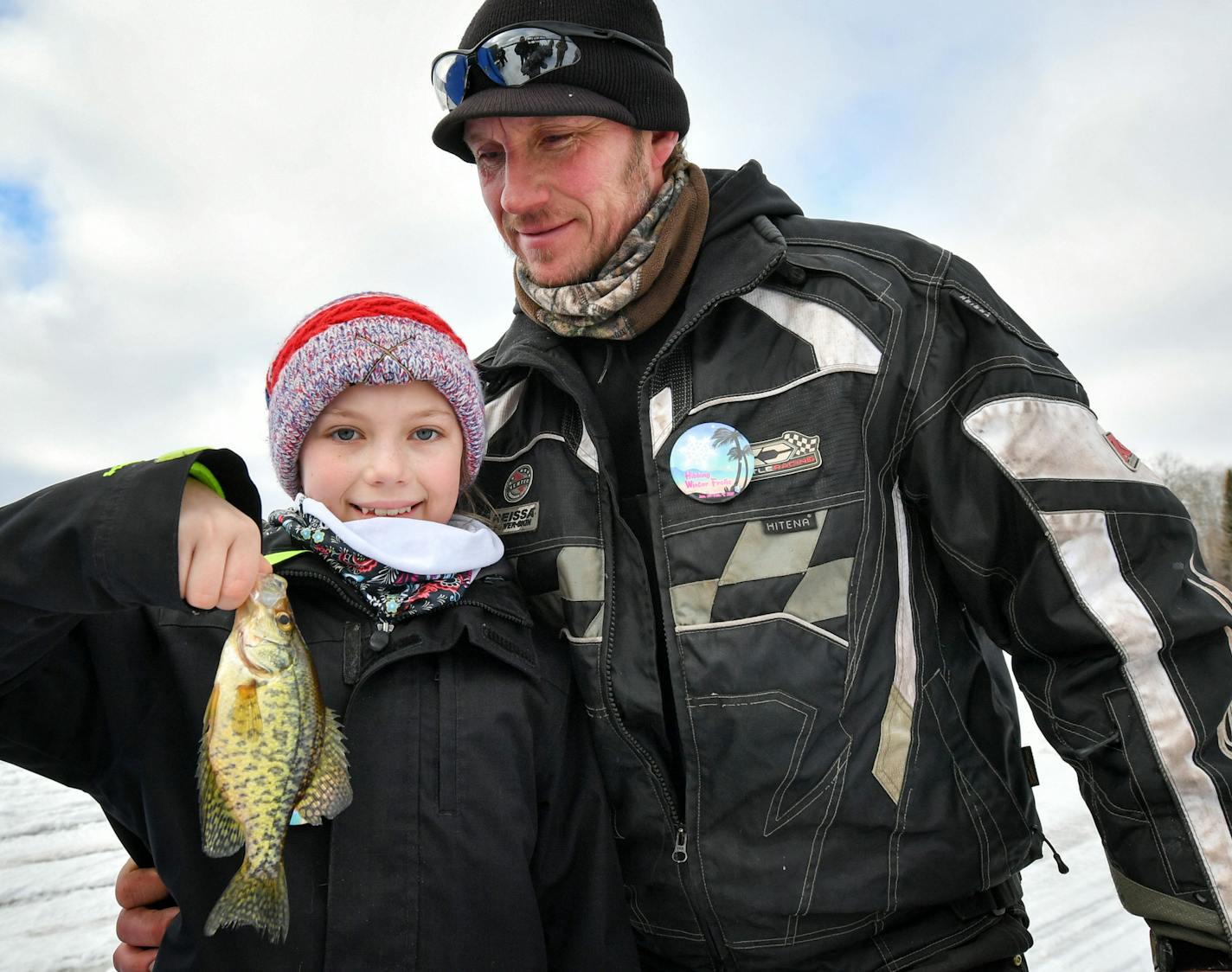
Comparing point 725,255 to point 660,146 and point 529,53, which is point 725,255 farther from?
point 529,53

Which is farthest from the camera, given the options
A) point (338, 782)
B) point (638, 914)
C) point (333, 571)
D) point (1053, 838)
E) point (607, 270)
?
point (1053, 838)

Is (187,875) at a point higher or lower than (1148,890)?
higher

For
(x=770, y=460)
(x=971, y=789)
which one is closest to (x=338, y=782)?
(x=770, y=460)

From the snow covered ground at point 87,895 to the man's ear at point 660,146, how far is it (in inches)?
135

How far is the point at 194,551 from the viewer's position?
5.41ft

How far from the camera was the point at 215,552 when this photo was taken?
5.41ft

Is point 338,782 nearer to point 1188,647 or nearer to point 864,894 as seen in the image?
point 864,894

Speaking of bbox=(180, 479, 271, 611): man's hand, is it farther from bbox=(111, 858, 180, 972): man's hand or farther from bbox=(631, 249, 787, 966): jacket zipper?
bbox=(111, 858, 180, 972): man's hand

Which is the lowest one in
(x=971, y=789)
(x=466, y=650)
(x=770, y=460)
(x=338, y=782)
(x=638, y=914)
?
(x=638, y=914)

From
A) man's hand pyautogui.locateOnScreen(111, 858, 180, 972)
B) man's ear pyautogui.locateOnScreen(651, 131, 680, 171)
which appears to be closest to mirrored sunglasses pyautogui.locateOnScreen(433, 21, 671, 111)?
man's ear pyautogui.locateOnScreen(651, 131, 680, 171)

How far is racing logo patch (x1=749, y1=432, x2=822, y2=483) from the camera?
227cm

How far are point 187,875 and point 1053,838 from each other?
4604mm

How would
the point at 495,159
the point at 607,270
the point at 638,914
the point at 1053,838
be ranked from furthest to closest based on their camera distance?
the point at 1053,838, the point at 495,159, the point at 607,270, the point at 638,914

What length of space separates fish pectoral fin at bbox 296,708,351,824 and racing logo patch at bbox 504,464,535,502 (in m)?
0.93
